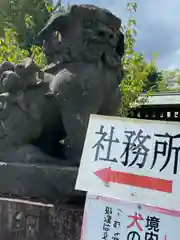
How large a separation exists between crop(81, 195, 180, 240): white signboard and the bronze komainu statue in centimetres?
98

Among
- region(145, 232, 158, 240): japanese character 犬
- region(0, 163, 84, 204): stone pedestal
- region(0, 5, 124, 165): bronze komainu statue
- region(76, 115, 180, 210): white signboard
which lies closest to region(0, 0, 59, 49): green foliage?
region(0, 5, 124, 165): bronze komainu statue

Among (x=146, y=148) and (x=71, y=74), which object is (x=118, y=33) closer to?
(x=71, y=74)

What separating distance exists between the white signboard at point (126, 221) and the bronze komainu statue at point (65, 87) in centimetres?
98

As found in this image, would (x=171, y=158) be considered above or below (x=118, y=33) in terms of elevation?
below

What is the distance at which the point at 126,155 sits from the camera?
4.30ft

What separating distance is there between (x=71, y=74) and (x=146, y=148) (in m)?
1.07

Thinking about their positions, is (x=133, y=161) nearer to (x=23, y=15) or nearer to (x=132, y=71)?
(x=132, y=71)

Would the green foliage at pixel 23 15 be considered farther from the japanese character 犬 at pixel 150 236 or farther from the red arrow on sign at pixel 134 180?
the japanese character 犬 at pixel 150 236

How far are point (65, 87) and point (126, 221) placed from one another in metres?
1.15

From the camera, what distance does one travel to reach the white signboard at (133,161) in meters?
1.22

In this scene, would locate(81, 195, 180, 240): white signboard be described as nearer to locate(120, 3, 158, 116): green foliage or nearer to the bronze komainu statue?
the bronze komainu statue

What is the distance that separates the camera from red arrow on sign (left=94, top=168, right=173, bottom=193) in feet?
3.98

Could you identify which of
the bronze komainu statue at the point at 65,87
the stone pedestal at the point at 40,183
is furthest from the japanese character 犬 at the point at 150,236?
the bronze komainu statue at the point at 65,87

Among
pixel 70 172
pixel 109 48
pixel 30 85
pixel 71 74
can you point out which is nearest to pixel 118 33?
pixel 109 48
